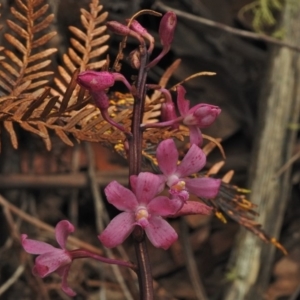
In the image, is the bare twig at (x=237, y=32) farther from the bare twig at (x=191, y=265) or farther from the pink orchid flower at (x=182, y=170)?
the pink orchid flower at (x=182, y=170)

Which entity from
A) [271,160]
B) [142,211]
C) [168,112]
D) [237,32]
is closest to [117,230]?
[142,211]

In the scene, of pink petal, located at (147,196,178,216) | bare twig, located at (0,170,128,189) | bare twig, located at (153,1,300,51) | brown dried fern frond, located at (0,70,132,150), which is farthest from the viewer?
bare twig, located at (0,170,128,189)

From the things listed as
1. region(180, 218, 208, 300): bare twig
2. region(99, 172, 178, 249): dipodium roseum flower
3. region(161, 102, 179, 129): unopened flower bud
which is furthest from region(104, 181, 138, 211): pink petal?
region(180, 218, 208, 300): bare twig

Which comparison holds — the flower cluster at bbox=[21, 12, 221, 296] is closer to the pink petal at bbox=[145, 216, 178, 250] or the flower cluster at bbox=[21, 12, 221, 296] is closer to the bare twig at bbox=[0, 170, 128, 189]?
the pink petal at bbox=[145, 216, 178, 250]

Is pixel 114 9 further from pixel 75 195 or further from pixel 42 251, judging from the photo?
pixel 42 251

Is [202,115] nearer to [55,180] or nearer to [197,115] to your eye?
[197,115]

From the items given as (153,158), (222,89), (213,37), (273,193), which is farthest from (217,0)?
(153,158)

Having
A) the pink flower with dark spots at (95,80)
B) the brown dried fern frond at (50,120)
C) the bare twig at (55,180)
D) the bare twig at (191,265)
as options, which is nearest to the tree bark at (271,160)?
the bare twig at (191,265)
